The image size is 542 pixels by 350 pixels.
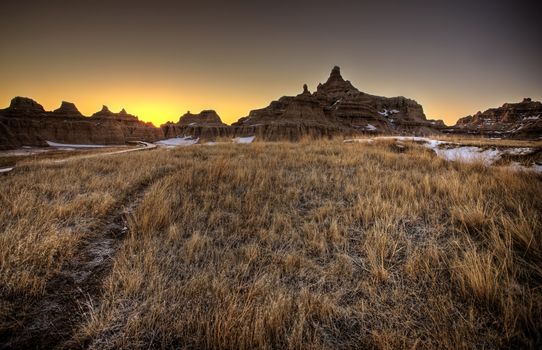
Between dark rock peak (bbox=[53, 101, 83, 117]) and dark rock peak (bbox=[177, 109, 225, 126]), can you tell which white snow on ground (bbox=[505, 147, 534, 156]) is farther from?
dark rock peak (bbox=[53, 101, 83, 117])

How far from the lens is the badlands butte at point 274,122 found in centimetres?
6291

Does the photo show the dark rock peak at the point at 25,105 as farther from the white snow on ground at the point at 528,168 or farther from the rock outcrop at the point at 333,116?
the white snow on ground at the point at 528,168

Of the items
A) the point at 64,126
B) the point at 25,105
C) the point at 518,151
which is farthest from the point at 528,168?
the point at 25,105

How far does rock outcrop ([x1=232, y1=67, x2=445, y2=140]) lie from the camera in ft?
210

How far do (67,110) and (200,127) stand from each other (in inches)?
2287

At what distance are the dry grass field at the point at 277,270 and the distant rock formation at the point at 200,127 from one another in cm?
7810

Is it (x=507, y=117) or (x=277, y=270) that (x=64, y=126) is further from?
(x=507, y=117)

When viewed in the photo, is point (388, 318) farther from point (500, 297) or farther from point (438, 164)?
point (438, 164)

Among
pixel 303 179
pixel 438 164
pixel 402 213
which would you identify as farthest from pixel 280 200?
pixel 438 164

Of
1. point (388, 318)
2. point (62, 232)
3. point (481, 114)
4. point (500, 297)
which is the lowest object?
point (388, 318)

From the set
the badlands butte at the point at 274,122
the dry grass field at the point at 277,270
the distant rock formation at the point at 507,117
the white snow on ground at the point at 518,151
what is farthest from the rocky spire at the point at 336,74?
the dry grass field at the point at 277,270

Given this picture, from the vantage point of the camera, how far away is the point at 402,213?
3.64 m

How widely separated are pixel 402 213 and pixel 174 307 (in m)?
3.45

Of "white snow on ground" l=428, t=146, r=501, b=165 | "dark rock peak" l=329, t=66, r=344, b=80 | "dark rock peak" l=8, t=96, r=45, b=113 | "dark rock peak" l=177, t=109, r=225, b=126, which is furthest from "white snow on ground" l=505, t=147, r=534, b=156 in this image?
"dark rock peak" l=329, t=66, r=344, b=80
